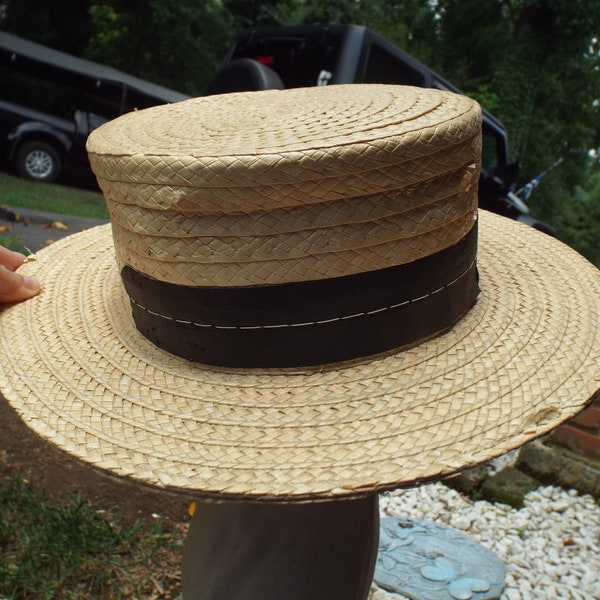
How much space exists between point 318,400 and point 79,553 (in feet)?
5.55

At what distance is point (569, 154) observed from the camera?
2183 cm

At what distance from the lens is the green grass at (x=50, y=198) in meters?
7.88

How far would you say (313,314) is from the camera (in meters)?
1.39

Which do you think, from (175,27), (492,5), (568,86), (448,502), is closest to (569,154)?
(568,86)

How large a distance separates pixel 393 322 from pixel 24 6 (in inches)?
686

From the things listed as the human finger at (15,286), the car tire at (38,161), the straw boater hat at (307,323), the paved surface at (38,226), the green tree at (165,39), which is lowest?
the car tire at (38,161)

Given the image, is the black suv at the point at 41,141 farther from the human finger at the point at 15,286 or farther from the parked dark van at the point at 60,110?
the human finger at the point at 15,286

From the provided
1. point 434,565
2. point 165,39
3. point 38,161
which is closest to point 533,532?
point 434,565

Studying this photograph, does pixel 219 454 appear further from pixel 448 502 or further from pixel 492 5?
pixel 492 5

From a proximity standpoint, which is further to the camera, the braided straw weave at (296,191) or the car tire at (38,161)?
the car tire at (38,161)

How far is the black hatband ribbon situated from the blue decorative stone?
1656mm

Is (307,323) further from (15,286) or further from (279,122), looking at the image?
(15,286)

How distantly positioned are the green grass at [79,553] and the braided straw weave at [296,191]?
62.1 inches

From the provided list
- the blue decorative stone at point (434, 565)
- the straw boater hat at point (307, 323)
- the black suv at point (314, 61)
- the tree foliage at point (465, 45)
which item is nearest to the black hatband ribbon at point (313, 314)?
the straw boater hat at point (307, 323)
